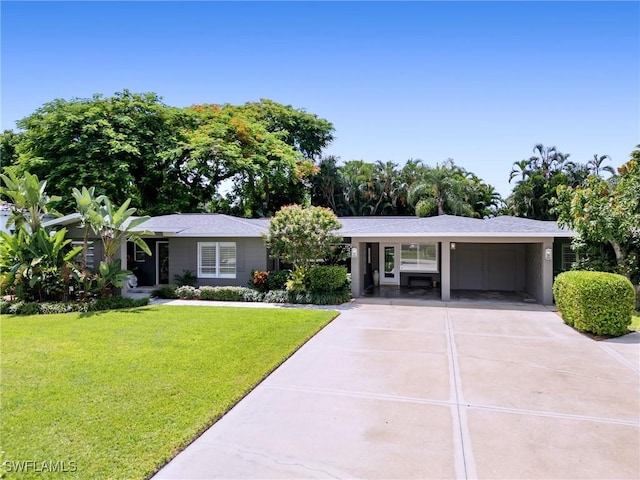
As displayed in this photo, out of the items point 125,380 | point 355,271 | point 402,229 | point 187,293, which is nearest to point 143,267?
point 187,293

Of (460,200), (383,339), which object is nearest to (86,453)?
(383,339)

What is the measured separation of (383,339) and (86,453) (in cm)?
654

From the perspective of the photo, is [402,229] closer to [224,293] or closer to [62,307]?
[224,293]

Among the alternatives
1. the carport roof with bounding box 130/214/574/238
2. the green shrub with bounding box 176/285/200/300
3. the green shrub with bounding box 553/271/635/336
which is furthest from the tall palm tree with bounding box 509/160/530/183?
the green shrub with bounding box 176/285/200/300

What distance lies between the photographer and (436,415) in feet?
17.6

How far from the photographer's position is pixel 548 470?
4090 millimetres

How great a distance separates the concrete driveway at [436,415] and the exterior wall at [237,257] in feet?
26.7

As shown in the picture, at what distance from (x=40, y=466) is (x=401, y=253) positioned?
17.4 meters

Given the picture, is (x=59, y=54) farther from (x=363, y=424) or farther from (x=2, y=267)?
(x=363, y=424)

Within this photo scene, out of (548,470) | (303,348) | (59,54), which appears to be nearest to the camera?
(548,470)

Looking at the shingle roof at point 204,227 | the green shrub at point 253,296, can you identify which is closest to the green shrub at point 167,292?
the shingle roof at point 204,227

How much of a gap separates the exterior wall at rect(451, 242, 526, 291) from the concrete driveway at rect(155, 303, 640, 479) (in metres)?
9.44

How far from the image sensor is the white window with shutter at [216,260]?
1708 cm

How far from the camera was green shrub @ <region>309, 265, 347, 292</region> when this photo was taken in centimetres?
1480
